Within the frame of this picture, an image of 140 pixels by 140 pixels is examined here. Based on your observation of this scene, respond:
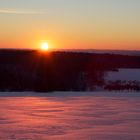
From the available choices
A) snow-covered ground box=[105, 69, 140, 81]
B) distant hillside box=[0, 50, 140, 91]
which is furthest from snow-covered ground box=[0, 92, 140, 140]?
snow-covered ground box=[105, 69, 140, 81]

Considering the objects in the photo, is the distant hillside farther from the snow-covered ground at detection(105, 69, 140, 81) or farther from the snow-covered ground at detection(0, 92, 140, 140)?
the snow-covered ground at detection(0, 92, 140, 140)

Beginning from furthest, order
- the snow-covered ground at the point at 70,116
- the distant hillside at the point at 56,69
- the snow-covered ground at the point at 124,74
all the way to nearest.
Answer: the snow-covered ground at the point at 124,74 < the distant hillside at the point at 56,69 < the snow-covered ground at the point at 70,116

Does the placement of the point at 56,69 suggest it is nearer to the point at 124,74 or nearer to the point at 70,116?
the point at 124,74

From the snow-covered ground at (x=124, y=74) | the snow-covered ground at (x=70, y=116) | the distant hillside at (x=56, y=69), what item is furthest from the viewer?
the snow-covered ground at (x=124, y=74)

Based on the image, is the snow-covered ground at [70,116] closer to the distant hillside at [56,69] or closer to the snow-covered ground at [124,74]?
the distant hillside at [56,69]

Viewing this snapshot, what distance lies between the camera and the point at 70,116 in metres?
5.17

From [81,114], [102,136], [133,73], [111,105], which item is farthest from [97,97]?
[133,73]

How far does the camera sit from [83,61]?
9.39 meters

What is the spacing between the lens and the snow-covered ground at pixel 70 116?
416 cm

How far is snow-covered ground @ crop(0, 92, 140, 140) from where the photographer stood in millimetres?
4160

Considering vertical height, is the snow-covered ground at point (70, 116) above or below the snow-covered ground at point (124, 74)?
below

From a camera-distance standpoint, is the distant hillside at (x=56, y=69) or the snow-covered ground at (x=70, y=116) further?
the distant hillside at (x=56, y=69)

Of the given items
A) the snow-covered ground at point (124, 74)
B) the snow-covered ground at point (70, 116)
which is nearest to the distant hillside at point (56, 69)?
the snow-covered ground at point (124, 74)

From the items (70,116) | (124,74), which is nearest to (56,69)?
(124,74)
